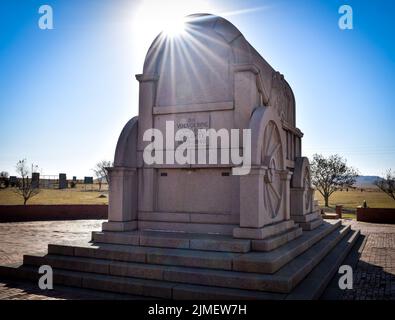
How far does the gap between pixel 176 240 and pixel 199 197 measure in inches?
63.6

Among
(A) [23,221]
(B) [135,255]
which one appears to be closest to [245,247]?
(B) [135,255]

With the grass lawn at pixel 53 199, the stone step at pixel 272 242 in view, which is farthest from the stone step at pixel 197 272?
the grass lawn at pixel 53 199

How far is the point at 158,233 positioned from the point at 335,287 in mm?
4274

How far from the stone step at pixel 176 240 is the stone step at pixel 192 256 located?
164mm

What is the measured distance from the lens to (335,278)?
8062 millimetres

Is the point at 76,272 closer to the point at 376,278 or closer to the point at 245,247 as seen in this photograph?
the point at 245,247

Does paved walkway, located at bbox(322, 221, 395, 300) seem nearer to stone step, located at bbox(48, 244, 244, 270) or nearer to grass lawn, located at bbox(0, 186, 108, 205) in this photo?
stone step, located at bbox(48, 244, 244, 270)

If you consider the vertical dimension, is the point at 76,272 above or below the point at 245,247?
below

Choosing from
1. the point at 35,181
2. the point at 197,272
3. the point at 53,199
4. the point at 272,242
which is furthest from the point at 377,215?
the point at 35,181

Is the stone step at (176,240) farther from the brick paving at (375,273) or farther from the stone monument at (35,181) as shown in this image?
the stone monument at (35,181)

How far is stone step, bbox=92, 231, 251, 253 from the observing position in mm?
7289

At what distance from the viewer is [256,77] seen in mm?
8945

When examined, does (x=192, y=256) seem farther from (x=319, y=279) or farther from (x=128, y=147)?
(x=128, y=147)

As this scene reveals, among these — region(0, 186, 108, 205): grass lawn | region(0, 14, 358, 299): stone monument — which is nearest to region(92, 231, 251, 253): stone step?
region(0, 14, 358, 299): stone monument
